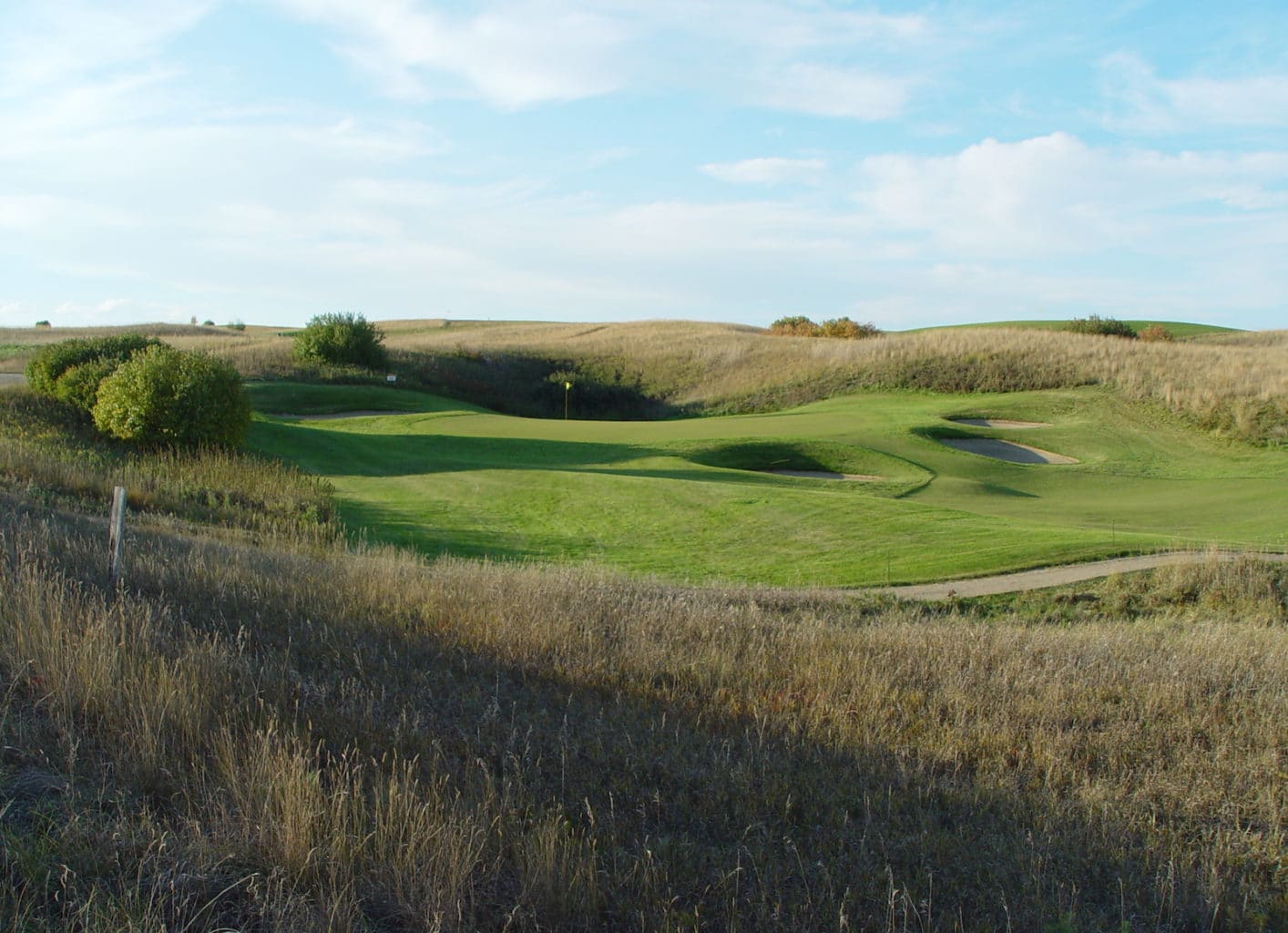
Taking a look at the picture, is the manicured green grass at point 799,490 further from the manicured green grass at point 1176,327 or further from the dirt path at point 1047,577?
→ the manicured green grass at point 1176,327

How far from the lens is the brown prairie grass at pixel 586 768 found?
3.84m

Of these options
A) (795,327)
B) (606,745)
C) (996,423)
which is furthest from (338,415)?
(795,327)

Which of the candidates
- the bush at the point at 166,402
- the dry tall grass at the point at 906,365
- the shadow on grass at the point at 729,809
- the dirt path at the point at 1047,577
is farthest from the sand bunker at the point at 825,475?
the shadow on grass at the point at 729,809

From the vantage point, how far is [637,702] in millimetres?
6352

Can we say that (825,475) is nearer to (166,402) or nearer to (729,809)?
(166,402)

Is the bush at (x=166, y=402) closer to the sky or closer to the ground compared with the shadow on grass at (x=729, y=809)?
closer to the sky

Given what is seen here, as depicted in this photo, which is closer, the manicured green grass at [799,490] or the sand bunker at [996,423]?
the manicured green grass at [799,490]

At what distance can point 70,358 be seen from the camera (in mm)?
23062

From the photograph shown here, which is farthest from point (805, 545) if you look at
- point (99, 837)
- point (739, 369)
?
point (739, 369)

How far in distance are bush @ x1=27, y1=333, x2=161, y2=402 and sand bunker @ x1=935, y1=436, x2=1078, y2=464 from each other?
2134 centimetres

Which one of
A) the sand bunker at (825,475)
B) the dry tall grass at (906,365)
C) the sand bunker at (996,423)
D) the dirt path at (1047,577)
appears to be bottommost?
the dirt path at (1047,577)

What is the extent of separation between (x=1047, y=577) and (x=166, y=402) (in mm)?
17131

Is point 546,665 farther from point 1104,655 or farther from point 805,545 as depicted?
point 805,545

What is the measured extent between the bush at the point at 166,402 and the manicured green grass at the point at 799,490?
6.98 feet
